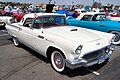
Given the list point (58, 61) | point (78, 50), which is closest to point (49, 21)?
point (58, 61)

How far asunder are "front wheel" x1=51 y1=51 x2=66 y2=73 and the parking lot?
13cm

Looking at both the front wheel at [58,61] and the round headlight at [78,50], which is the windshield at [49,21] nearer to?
the front wheel at [58,61]

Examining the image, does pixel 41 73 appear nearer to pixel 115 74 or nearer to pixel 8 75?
pixel 8 75

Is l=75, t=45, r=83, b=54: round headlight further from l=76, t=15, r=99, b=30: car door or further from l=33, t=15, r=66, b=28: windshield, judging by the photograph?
l=76, t=15, r=99, b=30: car door

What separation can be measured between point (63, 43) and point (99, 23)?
4117mm

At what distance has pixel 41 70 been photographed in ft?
14.1

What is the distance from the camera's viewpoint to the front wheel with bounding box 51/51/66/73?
3.99 m

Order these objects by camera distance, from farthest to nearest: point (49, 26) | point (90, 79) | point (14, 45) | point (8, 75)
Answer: point (14, 45), point (49, 26), point (8, 75), point (90, 79)

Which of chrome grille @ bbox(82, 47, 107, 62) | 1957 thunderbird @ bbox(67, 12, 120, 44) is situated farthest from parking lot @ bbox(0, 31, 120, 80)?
1957 thunderbird @ bbox(67, 12, 120, 44)

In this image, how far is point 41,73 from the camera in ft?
13.5

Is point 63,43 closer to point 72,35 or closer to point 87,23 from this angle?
point 72,35

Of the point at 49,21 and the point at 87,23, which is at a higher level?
the point at 49,21

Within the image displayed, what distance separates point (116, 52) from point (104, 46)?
2.02 meters

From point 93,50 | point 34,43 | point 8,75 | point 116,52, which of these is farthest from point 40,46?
point 116,52
